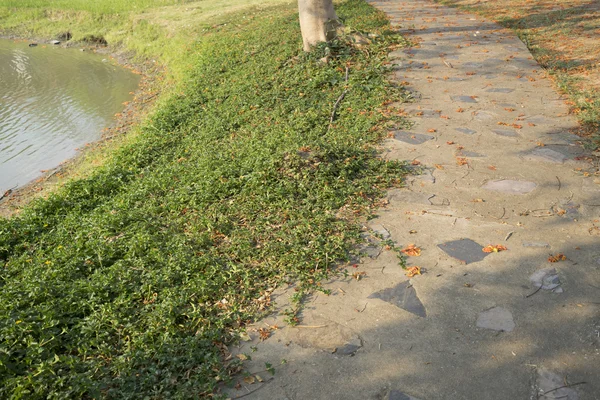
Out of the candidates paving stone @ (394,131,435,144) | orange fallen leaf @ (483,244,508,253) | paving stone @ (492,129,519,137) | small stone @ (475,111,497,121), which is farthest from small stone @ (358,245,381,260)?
small stone @ (475,111,497,121)

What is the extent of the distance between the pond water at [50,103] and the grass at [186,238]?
207 cm

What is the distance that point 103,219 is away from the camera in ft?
16.2

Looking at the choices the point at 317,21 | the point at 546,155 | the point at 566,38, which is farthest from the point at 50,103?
the point at 566,38

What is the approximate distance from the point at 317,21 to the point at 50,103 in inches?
245

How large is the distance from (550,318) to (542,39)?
28.0ft

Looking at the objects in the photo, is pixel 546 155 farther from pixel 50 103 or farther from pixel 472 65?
pixel 50 103

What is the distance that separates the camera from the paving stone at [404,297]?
3500 millimetres

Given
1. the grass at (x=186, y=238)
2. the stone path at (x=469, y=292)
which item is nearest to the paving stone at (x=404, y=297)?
the stone path at (x=469, y=292)

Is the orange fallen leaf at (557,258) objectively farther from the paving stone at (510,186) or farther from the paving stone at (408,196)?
the paving stone at (408,196)

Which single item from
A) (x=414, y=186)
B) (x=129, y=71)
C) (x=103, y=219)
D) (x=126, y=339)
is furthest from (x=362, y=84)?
(x=129, y=71)

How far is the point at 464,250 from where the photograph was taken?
4090 millimetres

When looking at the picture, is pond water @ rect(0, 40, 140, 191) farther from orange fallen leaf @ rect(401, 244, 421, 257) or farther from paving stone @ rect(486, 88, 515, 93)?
paving stone @ rect(486, 88, 515, 93)

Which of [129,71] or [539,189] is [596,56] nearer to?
[539,189]

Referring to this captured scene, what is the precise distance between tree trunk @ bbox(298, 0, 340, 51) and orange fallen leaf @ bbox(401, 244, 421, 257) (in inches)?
245
